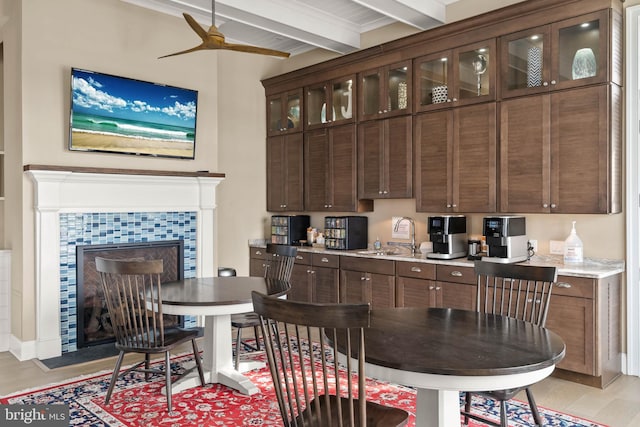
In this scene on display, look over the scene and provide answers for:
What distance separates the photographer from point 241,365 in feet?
12.5

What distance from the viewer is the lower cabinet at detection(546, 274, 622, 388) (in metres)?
3.46

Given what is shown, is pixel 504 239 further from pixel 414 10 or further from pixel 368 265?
pixel 414 10

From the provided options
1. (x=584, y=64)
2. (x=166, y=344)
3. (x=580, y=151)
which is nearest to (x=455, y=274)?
(x=580, y=151)

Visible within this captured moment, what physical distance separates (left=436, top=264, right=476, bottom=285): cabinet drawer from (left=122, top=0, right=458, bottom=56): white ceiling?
2242 millimetres

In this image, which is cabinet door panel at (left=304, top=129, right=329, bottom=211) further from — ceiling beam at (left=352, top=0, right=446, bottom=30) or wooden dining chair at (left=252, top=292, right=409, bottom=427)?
wooden dining chair at (left=252, top=292, right=409, bottom=427)

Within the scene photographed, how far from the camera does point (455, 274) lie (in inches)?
164

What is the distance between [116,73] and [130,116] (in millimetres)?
426

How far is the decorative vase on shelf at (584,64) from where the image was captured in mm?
3682

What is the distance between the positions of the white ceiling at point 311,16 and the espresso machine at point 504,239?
6.42 ft

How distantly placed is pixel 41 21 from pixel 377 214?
3.61 m

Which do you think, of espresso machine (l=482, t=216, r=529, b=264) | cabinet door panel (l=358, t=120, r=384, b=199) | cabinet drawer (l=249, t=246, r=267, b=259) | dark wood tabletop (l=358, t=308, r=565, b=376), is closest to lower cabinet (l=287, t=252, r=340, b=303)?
cabinet drawer (l=249, t=246, r=267, b=259)

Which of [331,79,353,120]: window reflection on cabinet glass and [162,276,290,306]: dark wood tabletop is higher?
[331,79,353,120]: window reflection on cabinet glass

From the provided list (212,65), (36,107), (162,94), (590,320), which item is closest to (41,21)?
(36,107)

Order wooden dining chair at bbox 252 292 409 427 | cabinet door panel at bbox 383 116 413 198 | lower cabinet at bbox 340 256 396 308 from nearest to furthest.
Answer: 1. wooden dining chair at bbox 252 292 409 427
2. lower cabinet at bbox 340 256 396 308
3. cabinet door panel at bbox 383 116 413 198
